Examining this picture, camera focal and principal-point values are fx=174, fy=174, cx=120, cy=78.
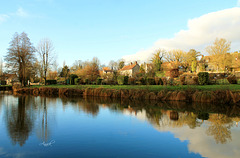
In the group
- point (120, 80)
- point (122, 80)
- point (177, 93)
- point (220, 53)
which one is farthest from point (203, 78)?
point (220, 53)

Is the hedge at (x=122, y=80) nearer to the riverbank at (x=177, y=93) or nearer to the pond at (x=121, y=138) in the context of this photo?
the riverbank at (x=177, y=93)

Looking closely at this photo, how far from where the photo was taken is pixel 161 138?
5.07 m

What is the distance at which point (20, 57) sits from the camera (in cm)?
2869

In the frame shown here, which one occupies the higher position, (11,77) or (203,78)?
(11,77)

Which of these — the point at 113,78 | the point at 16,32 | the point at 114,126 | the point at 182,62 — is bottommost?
the point at 114,126

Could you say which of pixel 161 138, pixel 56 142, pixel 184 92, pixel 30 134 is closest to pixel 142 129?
pixel 161 138

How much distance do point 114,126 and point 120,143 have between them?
71.6 inches

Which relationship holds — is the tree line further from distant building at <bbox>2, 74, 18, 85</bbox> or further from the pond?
the pond

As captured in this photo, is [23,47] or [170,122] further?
[23,47]

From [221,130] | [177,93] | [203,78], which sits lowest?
[221,130]

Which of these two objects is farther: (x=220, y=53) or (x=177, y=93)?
(x=220, y=53)

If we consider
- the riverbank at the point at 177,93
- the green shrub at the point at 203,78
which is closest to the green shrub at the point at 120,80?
the riverbank at the point at 177,93

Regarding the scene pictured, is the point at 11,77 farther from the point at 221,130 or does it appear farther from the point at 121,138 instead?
the point at 221,130

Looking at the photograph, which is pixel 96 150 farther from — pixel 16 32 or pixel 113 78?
pixel 16 32
